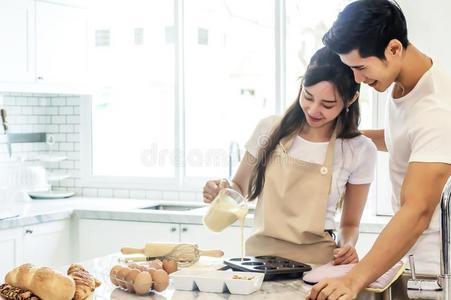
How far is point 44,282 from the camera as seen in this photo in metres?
2.13

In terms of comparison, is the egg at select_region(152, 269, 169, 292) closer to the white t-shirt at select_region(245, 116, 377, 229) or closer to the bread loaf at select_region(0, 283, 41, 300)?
the bread loaf at select_region(0, 283, 41, 300)

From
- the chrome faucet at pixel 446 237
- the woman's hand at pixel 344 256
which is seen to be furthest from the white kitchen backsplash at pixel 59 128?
the chrome faucet at pixel 446 237

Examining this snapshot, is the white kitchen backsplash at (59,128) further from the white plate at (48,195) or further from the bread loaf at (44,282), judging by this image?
the bread loaf at (44,282)

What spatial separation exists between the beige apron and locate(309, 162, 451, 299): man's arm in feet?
1.68

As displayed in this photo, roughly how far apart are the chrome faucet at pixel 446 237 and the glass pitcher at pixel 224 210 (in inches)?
43.6

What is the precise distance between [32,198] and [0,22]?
141 cm

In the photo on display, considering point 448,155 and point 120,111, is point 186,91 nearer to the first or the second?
point 120,111

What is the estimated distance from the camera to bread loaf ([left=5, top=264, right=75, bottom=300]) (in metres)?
2.12

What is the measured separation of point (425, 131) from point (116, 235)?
2.88 meters

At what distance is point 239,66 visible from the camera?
5.26 meters

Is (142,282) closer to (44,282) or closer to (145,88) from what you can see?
(44,282)

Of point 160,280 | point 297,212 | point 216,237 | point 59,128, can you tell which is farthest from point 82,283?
point 59,128

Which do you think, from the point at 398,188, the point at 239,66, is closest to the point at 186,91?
the point at 239,66

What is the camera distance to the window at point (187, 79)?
507 cm
